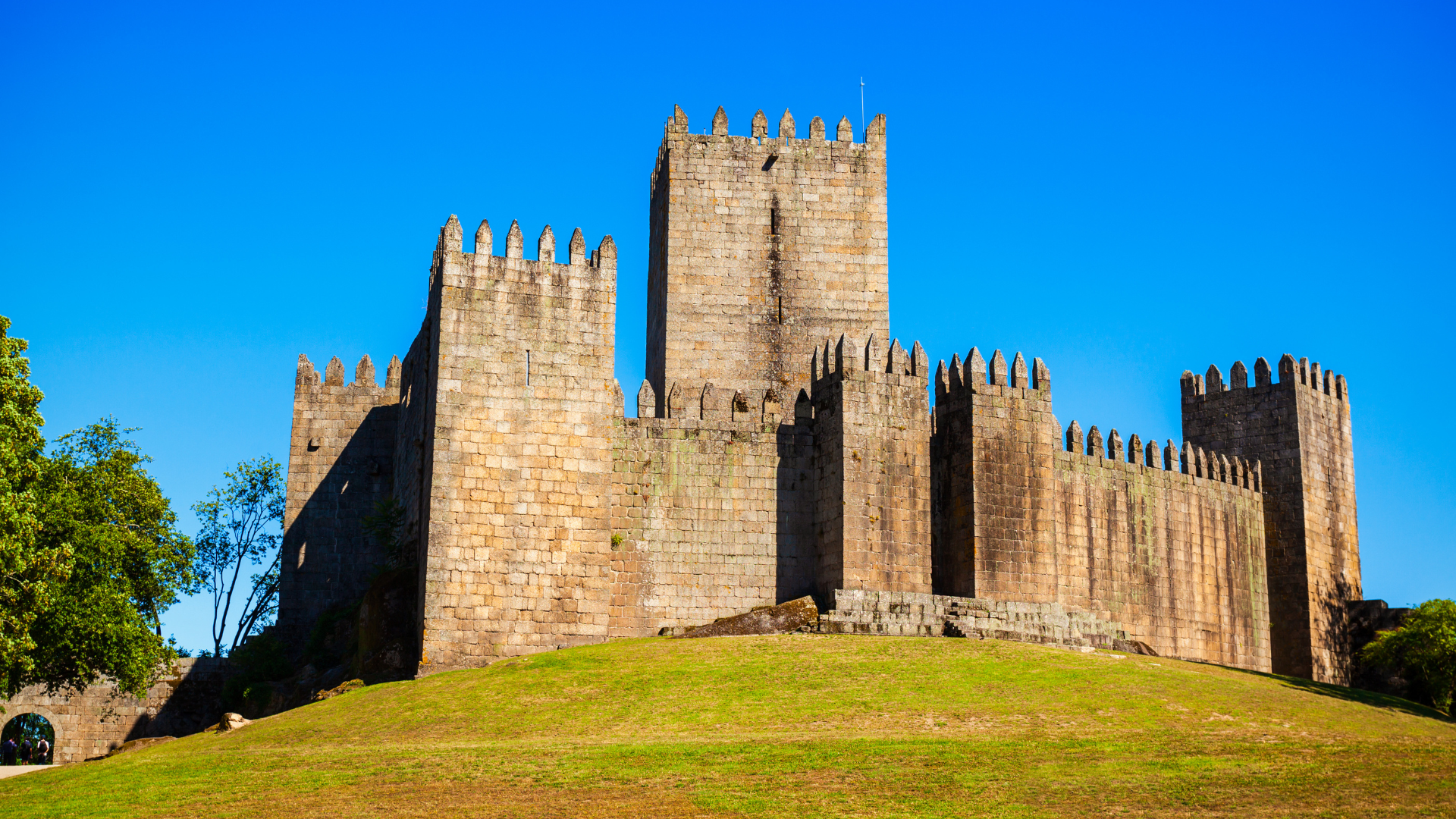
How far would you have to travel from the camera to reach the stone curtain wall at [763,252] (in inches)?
1619

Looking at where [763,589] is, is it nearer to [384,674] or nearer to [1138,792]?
[384,674]

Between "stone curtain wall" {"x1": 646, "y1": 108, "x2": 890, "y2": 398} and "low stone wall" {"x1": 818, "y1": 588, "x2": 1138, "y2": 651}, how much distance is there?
966cm

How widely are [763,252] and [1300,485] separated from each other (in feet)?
56.8

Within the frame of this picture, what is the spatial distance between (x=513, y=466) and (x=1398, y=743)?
1832 cm

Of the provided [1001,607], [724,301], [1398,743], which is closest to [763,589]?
[1001,607]

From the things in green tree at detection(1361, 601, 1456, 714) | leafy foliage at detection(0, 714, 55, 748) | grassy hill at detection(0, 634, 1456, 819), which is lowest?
leafy foliage at detection(0, 714, 55, 748)

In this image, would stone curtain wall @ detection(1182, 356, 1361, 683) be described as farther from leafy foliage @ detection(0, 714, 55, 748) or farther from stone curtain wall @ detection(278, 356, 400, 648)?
leafy foliage @ detection(0, 714, 55, 748)

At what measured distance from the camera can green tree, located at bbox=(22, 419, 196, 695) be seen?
3123 cm

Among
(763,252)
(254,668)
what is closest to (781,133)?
(763,252)

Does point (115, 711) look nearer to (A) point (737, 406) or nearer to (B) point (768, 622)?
(B) point (768, 622)

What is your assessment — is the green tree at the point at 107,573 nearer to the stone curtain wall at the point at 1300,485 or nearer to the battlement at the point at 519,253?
the battlement at the point at 519,253

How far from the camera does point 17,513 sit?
25.8 m

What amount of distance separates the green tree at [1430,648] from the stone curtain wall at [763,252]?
1526 cm

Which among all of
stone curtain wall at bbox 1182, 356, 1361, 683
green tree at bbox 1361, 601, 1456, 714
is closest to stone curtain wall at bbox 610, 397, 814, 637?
green tree at bbox 1361, 601, 1456, 714
